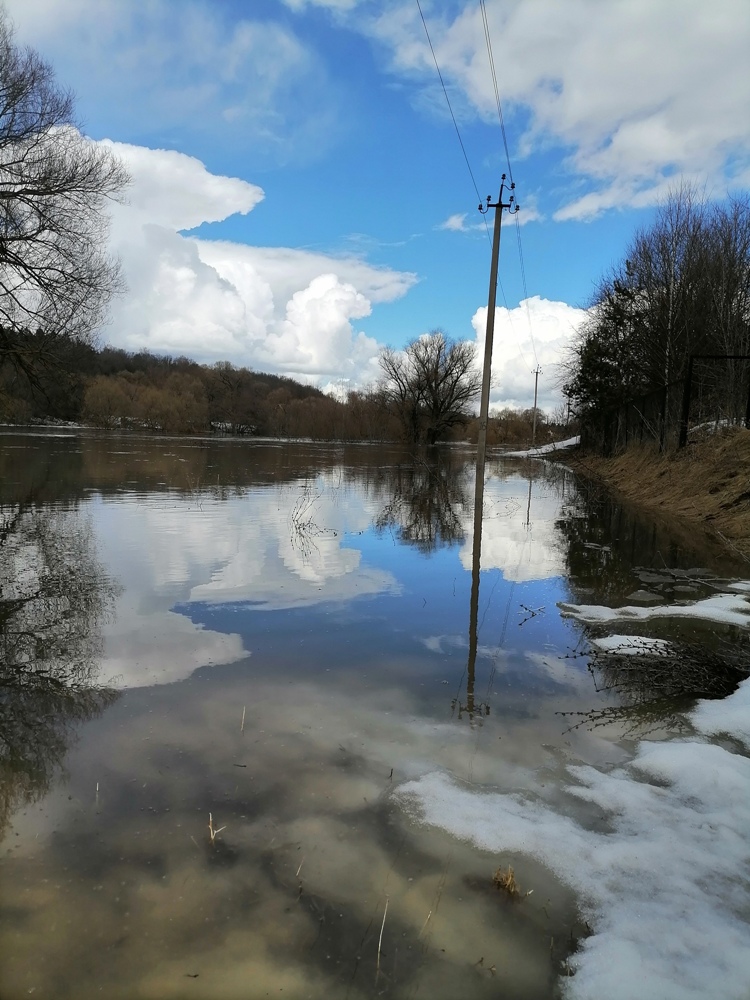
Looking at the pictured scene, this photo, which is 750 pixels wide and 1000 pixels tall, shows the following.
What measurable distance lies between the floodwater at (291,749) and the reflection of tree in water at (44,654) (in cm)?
2

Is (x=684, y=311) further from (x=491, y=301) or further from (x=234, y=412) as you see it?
(x=234, y=412)

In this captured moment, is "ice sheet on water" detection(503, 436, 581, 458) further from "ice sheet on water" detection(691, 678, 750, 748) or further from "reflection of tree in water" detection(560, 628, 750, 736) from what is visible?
"ice sheet on water" detection(691, 678, 750, 748)

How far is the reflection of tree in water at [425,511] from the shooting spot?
11.1 metres

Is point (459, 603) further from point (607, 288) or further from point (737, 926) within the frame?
point (607, 288)

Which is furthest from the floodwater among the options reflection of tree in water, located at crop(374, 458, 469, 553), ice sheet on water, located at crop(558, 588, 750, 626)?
reflection of tree in water, located at crop(374, 458, 469, 553)

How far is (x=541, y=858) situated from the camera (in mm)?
2887

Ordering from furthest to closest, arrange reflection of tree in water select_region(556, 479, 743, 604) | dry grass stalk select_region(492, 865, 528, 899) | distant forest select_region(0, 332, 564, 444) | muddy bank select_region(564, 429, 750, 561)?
distant forest select_region(0, 332, 564, 444), muddy bank select_region(564, 429, 750, 561), reflection of tree in water select_region(556, 479, 743, 604), dry grass stalk select_region(492, 865, 528, 899)

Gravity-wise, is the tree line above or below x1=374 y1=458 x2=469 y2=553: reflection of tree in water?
above

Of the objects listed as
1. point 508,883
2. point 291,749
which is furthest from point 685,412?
point 508,883

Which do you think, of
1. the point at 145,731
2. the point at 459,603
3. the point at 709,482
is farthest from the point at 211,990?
the point at 709,482

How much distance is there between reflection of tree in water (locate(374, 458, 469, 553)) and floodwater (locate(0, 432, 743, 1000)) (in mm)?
2260

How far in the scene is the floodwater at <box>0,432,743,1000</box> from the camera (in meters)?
2.35

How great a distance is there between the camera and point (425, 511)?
47.7 feet

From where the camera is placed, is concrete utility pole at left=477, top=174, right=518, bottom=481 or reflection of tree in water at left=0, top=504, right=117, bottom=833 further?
concrete utility pole at left=477, top=174, right=518, bottom=481
